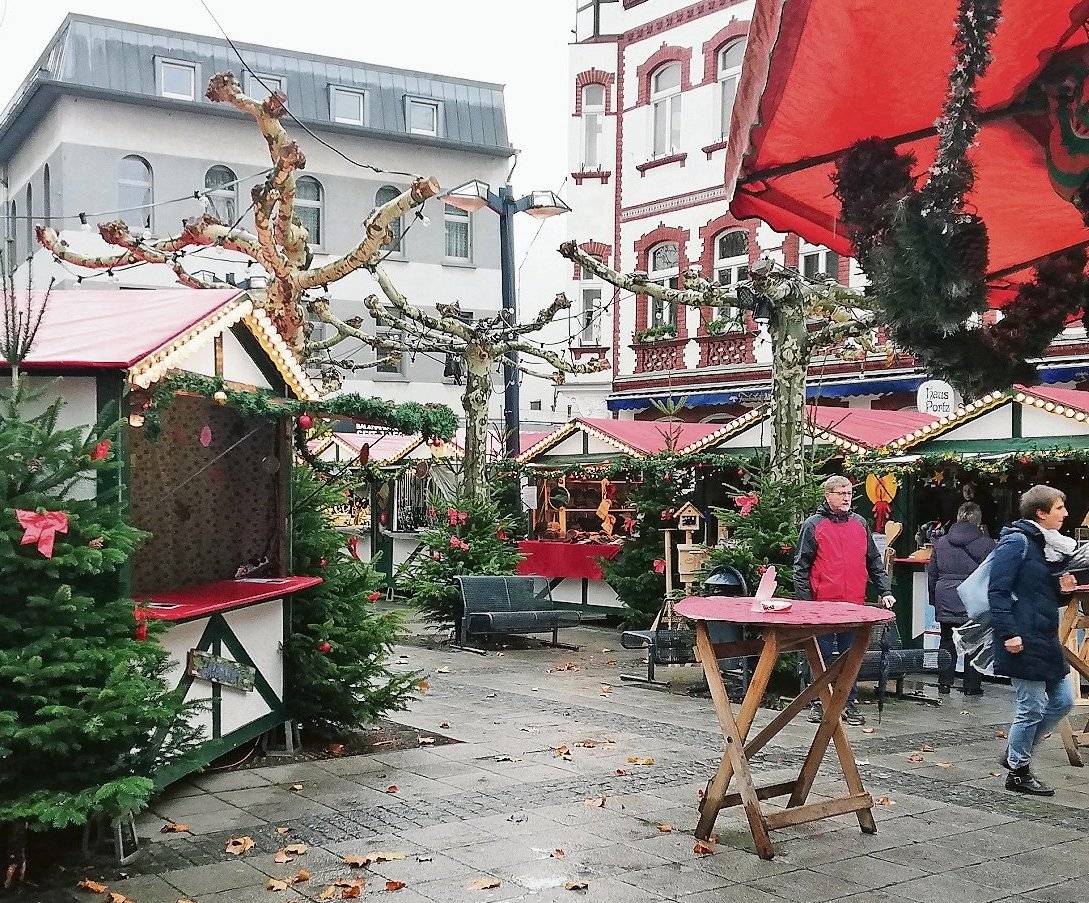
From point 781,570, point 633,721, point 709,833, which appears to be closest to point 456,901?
point 709,833

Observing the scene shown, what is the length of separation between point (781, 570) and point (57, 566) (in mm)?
7556

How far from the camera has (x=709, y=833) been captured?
671 cm

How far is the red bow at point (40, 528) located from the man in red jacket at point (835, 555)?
6.26m

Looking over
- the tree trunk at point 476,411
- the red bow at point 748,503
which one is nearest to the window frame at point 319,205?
the tree trunk at point 476,411

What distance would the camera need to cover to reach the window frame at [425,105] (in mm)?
35625

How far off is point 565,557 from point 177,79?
64.9ft

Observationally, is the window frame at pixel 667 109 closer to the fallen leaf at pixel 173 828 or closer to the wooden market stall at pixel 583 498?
the wooden market stall at pixel 583 498

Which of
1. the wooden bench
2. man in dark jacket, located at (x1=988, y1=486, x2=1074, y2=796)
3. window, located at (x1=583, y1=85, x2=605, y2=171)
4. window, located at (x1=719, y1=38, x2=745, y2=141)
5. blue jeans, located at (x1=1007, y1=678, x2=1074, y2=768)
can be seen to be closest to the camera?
man in dark jacket, located at (x1=988, y1=486, x2=1074, y2=796)

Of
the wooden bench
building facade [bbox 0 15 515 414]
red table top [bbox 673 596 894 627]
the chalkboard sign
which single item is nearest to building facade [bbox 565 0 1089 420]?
building facade [bbox 0 15 515 414]

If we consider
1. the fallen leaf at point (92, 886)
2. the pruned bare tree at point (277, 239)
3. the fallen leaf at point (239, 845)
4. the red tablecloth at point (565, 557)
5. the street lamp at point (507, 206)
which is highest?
the street lamp at point (507, 206)

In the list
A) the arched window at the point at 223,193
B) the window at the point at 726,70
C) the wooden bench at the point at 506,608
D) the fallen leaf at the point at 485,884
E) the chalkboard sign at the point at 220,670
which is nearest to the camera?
the fallen leaf at the point at 485,884

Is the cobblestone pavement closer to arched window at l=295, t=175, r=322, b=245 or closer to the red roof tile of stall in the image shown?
the red roof tile of stall

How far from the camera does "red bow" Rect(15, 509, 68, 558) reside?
5.72m

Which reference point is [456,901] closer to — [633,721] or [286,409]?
[286,409]
